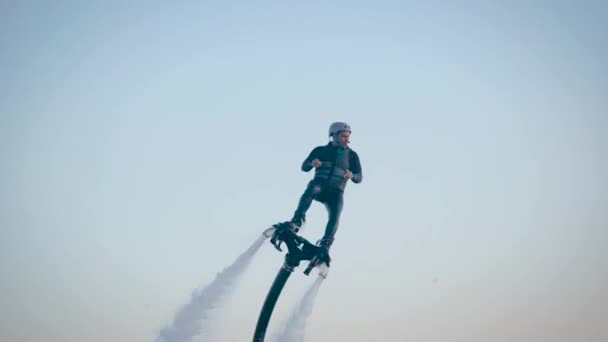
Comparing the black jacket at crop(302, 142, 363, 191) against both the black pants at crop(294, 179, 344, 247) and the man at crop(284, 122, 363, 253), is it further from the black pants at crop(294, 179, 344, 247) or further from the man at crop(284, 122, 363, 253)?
the black pants at crop(294, 179, 344, 247)

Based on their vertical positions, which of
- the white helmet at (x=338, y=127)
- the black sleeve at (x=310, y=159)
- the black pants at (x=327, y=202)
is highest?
the white helmet at (x=338, y=127)

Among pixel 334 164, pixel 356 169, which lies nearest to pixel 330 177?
pixel 334 164

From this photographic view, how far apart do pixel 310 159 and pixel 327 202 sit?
3.97 feet

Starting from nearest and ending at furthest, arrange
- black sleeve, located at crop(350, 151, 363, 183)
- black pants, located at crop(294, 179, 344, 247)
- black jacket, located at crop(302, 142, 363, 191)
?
black pants, located at crop(294, 179, 344, 247) < black jacket, located at crop(302, 142, 363, 191) < black sleeve, located at crop(350, 151, 363, 183)

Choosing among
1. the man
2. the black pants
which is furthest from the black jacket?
→ the black pants

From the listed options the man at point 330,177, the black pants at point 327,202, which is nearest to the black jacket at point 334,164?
the man at point 330,177

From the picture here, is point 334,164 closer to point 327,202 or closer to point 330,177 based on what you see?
point 330,177

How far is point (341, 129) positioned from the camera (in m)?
15.4

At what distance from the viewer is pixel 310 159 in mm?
15055

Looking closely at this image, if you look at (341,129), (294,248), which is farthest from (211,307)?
(341,129)

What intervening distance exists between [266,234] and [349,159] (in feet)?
10.0

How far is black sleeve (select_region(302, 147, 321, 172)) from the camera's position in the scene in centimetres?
1489

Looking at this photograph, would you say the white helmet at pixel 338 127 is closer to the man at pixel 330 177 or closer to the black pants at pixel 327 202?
the man at pixel 330 177

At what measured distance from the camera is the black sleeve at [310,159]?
48.9 ft
